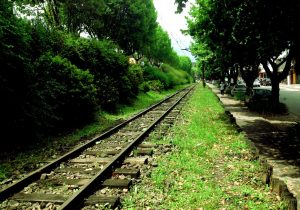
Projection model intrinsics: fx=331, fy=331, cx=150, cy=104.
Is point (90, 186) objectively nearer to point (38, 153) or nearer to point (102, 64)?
point (38, 153)

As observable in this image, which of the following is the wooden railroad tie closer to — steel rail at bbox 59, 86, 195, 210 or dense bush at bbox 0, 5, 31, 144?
steel rail at bbox 59, 86, 195, 210

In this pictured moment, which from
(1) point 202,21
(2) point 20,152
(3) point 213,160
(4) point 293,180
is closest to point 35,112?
(2) point 20,152

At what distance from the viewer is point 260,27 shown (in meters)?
11.4

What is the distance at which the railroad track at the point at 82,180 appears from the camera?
18.2 ft

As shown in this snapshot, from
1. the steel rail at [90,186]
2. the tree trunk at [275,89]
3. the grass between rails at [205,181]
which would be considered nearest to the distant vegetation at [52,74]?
the steel rail at [90,186]

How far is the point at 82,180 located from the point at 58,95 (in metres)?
6.90

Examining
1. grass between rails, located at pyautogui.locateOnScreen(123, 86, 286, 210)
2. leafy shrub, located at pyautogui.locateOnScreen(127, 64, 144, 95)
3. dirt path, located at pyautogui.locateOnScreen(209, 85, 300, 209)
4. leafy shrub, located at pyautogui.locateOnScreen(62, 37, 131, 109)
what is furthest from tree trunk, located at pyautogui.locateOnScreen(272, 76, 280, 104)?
grass between rails, located at pyautogui.locateOnScreen(123, 86, 286, 210)

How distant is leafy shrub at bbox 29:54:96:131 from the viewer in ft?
36.2

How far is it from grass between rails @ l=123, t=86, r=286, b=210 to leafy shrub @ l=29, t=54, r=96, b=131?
420cm

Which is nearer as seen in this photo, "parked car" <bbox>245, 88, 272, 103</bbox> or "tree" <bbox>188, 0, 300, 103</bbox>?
"tree" <bbox>188, 0, 300, 103</bbox>

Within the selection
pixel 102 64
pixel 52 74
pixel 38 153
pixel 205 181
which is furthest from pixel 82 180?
pixel 102 64

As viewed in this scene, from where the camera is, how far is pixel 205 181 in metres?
6.82

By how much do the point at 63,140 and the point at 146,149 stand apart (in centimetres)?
363

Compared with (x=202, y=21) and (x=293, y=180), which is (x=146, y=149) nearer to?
(x=293, y=180)
